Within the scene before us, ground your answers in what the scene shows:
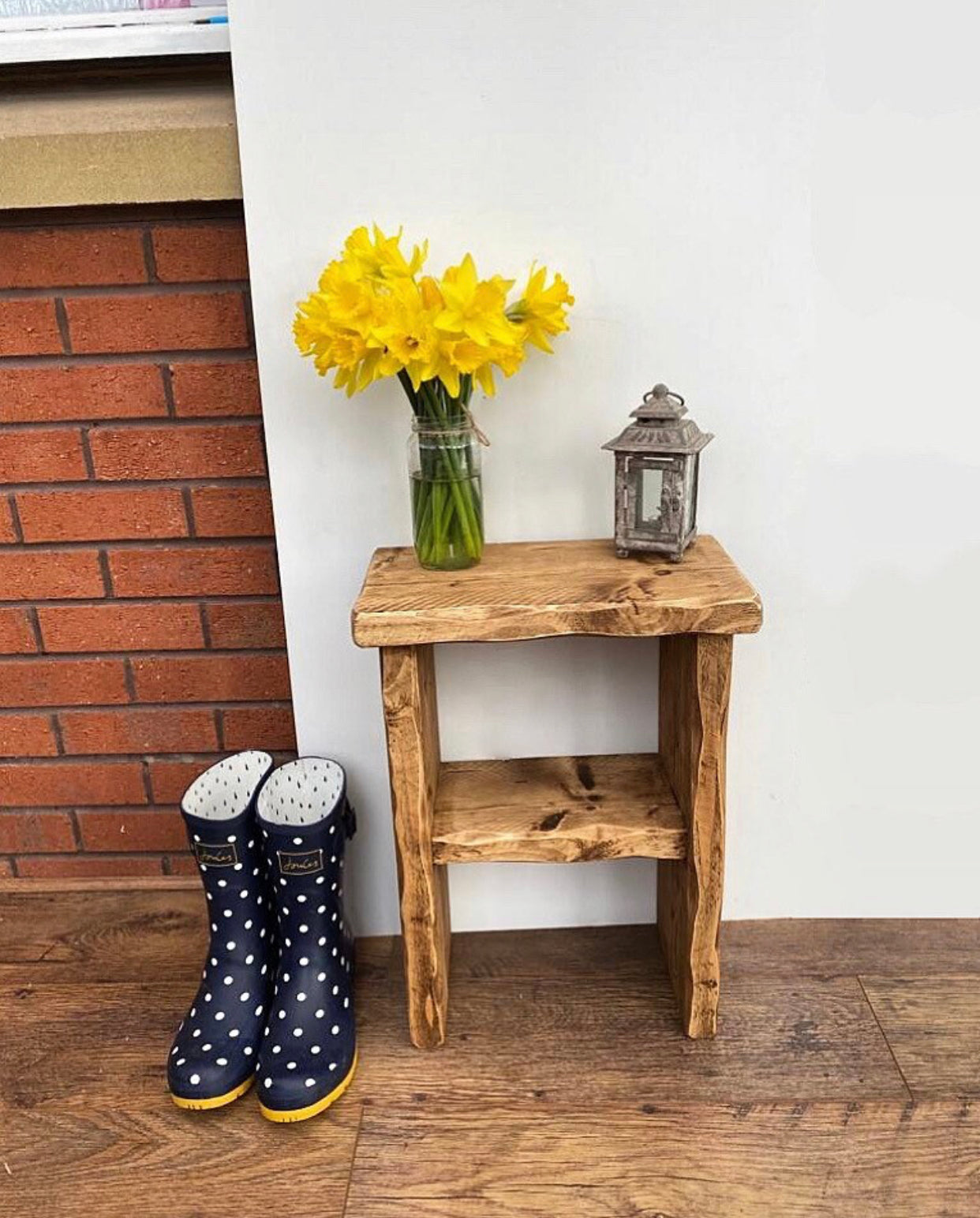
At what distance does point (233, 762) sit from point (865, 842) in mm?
940

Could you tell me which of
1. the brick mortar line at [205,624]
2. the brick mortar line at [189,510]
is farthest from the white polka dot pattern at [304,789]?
the brick mortar line at [189,510]

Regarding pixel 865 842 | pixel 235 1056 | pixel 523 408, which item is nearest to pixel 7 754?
pixel 235 1056

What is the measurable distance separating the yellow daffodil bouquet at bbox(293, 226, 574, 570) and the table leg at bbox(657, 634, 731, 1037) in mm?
320

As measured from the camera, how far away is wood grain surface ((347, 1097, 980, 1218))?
1097 mm

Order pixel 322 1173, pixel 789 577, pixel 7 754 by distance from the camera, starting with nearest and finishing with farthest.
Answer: pixel 322 1173
pixel 789 577
pixel 7 754

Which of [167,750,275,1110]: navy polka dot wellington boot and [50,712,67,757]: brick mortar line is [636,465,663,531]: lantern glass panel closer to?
[167,750,275,1110]: navy polka dot wellington boot

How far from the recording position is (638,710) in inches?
56.9

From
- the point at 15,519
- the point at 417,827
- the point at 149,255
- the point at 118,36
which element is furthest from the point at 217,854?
the point at 118,36

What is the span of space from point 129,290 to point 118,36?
32cm

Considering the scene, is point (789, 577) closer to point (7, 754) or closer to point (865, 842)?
point (865, 842)

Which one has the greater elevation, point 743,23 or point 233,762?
point 743,23

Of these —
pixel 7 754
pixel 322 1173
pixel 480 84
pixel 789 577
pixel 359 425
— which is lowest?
pixel 322 1173

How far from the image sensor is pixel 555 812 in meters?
1.29

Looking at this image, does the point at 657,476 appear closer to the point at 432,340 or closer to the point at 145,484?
the point at 432,340
